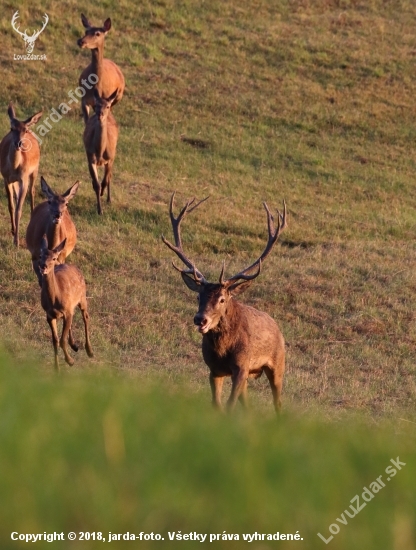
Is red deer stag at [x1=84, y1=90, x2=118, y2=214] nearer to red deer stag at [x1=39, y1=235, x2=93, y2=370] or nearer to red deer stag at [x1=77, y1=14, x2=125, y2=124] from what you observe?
red deer stag at [x1=77, y1=14, x2=125, y2=124]

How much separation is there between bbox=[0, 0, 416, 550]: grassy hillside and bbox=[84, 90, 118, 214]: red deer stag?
600 mm

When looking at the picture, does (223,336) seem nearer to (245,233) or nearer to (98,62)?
(245,233)

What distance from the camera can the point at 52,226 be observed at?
43.8 feet

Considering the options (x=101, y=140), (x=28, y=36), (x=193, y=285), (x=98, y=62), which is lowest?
(x=28, y=36)

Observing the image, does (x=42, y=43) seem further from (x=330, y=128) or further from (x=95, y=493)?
(x=95, y=493)

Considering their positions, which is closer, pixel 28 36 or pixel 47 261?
pixel 47 261

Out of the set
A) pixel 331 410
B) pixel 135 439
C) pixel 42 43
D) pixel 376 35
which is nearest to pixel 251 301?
pixel 331 410

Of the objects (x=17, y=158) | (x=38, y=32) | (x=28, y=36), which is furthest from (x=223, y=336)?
(x=38, y=32)

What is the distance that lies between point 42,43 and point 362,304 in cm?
1367

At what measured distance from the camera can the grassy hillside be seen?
13.2ft

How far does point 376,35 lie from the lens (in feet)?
99.0

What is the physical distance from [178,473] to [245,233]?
1420 centimetres

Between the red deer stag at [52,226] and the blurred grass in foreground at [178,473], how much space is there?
8.46 metres

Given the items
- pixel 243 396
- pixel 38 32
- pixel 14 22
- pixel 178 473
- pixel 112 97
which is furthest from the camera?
pixel 38 32
